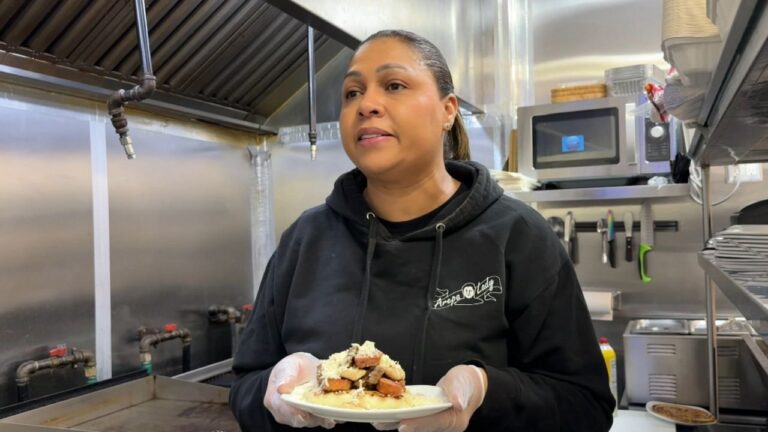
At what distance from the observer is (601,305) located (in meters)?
2.55

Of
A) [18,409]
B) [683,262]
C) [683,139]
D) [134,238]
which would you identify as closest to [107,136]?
[134,238]

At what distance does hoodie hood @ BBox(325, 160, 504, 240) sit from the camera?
107 cm

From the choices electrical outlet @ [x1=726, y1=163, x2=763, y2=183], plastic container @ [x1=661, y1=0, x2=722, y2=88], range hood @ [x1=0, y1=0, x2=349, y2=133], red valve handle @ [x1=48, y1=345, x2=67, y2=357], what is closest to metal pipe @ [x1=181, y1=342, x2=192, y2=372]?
red valve handle @ [x1=48, y1=345, x2=67, y2=357]

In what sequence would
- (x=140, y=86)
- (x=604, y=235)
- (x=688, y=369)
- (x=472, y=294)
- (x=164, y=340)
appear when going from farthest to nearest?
1. (x=604, y=235)
2. (x=164, y=340)
3. (x=688, y=369)
4. (x=140, y=86)
5. (x=472, y=294)

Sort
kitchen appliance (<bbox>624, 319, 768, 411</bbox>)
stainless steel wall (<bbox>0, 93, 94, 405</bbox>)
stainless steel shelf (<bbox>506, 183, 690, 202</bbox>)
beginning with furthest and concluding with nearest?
stainless steel shelf (<bbox>506, 183, 690, 202</bbox>) → kitchen appliance (<bbox>624, 319, 768, 411</bbox>) → stainless steel wall (<bbox>0, 93, 94, 405</bbox>)

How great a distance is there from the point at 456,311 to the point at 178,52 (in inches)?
72.1

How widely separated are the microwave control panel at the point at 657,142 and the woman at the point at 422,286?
5.41 ft

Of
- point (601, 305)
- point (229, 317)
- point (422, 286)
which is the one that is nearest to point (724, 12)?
point (422, 286)

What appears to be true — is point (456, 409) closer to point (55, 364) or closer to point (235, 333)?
point (55, 364)

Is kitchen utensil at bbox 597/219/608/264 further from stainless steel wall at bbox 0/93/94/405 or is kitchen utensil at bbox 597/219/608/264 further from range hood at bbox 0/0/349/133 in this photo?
stainless steel wall at bbox 0/93/94/405

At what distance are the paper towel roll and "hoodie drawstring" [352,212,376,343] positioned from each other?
5.73 ft

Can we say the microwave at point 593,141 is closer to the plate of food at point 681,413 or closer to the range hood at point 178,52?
the plate of food at point 681,413

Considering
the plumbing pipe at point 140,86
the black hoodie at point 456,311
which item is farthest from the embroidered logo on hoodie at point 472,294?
the plumbing pipe at point 140,86

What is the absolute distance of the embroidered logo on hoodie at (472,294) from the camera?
1.00 metres
